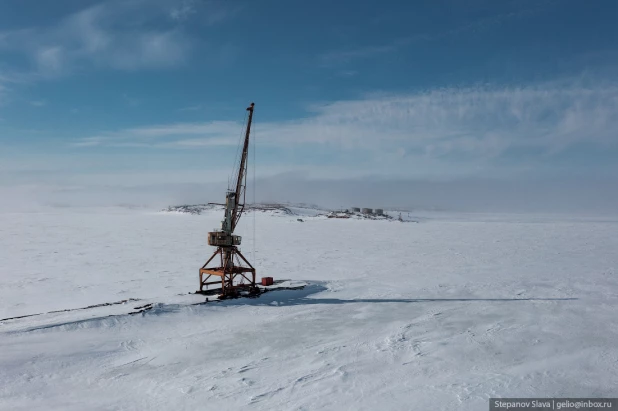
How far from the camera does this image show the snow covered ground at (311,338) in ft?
33.6

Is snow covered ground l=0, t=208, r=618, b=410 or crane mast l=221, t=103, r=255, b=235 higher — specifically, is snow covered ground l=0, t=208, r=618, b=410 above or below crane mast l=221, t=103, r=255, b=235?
below

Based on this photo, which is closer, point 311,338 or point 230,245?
point 311,338

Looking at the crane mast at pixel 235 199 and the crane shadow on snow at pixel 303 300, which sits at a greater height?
the crane mast at pixel 235 199

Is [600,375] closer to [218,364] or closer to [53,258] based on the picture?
[218,364]

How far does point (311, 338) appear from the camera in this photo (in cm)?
1394

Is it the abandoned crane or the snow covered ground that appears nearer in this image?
the snow covered ground

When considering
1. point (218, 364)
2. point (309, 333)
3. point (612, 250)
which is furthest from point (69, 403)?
point (612, 250)

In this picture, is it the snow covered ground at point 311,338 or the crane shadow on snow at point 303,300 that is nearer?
the snow covered ground at point 311,338

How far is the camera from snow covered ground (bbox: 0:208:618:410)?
10234 mm

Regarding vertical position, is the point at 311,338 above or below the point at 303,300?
below

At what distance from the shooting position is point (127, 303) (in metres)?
16.9

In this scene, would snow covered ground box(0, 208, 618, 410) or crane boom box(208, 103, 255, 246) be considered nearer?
snow covered ground box(0, 208, 618, 410)

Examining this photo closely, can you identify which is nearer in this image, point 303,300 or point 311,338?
point 311,338

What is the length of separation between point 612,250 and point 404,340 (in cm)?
3027
